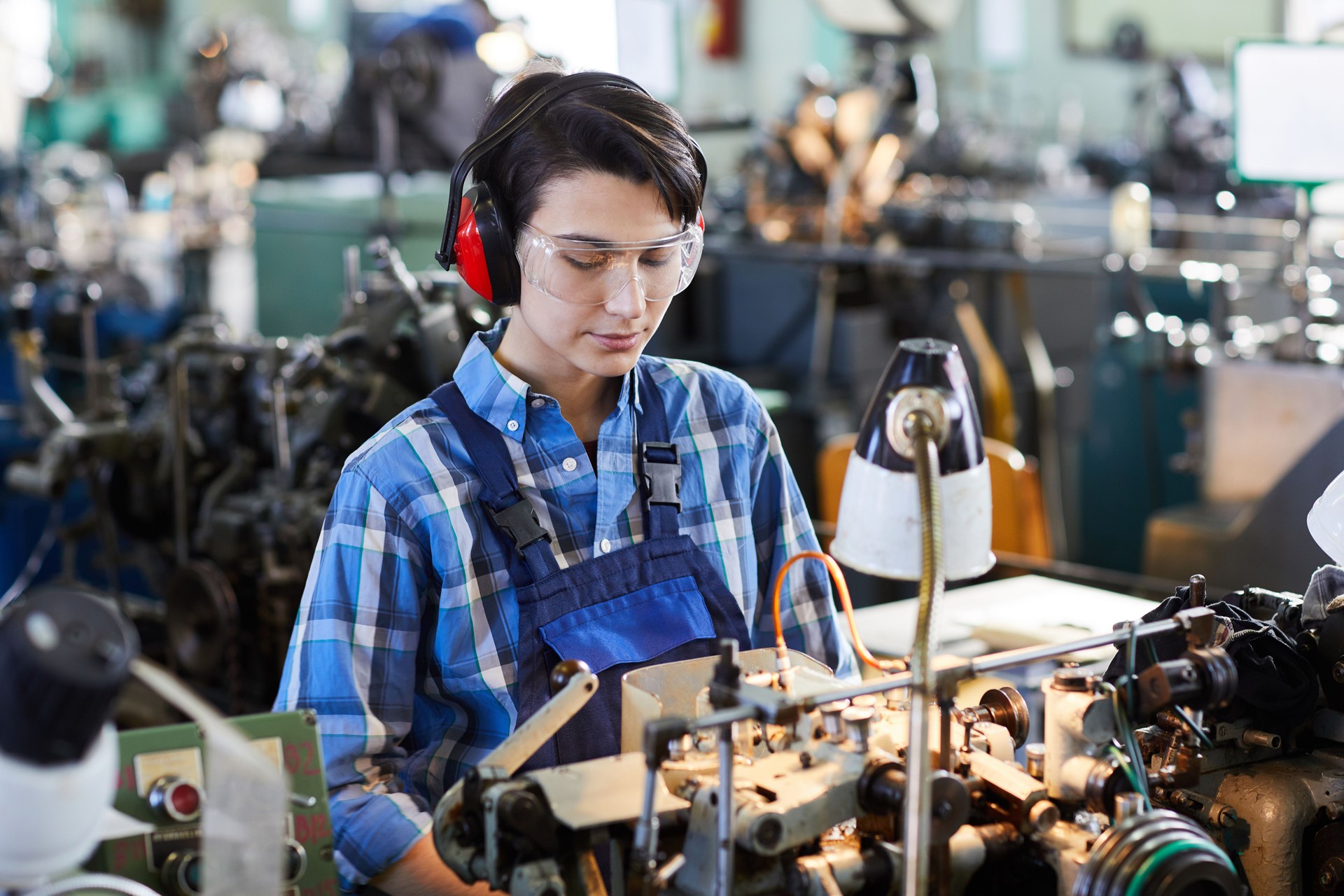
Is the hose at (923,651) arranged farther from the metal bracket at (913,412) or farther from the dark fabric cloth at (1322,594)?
the dark fabric cloth at (1322,594)

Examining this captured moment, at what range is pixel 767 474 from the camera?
1.57 metres

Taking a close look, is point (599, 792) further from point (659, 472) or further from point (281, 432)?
point (281, 432)

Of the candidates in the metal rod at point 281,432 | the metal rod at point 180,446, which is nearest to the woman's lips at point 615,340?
the metal rod at point 281,432

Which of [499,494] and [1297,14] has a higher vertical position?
[1297,14]

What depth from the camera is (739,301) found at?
485 centimetres

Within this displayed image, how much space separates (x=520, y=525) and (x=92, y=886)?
526mm

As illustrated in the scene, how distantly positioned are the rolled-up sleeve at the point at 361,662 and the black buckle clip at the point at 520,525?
0.08 metres

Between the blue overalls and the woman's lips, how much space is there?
14 centimetres

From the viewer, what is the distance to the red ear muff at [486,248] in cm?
136

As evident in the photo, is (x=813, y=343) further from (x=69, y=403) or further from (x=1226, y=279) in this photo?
(x=69, y=403)

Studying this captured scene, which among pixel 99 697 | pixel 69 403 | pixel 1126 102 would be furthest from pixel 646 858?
pixel 1126 102

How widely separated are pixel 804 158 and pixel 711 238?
44cm

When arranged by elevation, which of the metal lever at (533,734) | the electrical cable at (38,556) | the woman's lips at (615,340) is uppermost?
the woman's lips at (615,340)

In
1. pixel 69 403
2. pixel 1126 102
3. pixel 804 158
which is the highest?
pixel 1126 102
